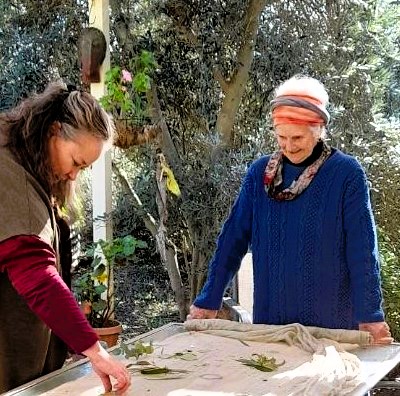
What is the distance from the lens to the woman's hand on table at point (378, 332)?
1.93 meters

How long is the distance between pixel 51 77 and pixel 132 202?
0.82 meters

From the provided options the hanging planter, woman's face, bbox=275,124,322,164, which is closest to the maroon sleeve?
woman's face, bbox=275,124,322,164

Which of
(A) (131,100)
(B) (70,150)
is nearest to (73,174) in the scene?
(B) (70,150)

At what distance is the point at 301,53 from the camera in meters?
3.88

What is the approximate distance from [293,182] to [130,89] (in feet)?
5.77

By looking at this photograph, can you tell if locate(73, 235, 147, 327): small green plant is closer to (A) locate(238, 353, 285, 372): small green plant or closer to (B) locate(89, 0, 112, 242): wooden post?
(B) locate(89, 0, 112, 242): wooden post

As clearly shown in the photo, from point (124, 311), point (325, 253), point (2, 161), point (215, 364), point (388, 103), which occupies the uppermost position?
point (388, 103)

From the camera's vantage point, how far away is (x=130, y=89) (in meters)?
3.69

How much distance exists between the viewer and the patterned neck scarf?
6.88 feet

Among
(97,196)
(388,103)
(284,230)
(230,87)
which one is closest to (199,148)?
(230,87)

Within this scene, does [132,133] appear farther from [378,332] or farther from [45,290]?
[45,290]

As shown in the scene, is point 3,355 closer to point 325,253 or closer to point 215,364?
point 215,364

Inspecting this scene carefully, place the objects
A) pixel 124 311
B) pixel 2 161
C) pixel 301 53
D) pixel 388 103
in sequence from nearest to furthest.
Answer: pixel 2 161, pixel 301 53, pixel 388 103, pixel 124 311

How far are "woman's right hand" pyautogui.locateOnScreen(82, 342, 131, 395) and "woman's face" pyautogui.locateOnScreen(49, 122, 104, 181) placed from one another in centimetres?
42
